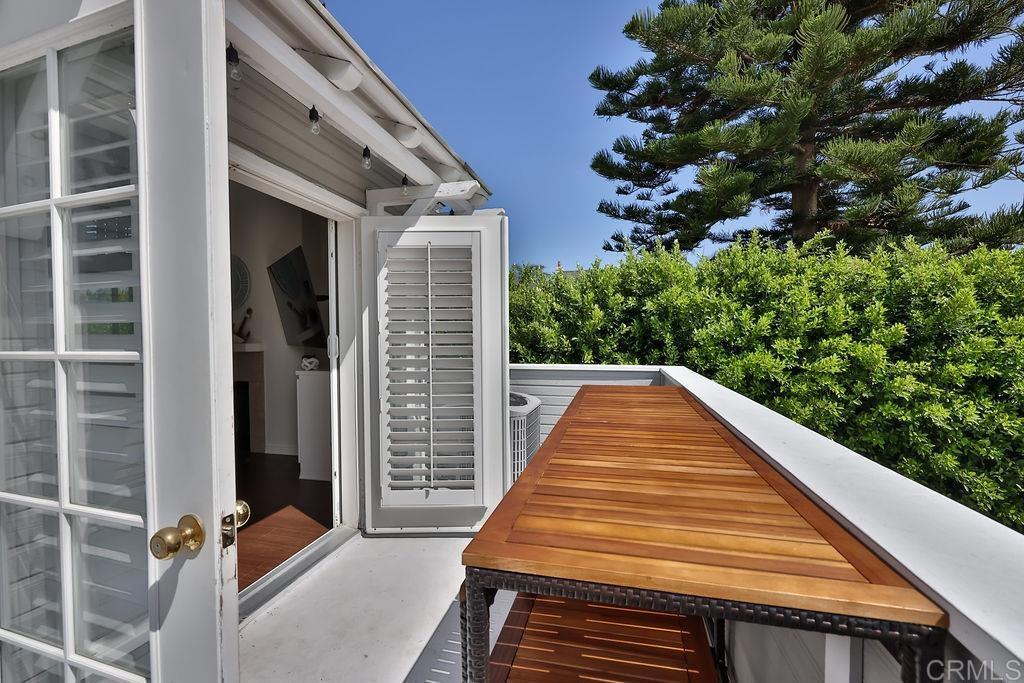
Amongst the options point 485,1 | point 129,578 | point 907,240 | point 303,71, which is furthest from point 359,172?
point 485,1

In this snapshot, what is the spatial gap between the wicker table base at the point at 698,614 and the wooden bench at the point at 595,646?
32cm

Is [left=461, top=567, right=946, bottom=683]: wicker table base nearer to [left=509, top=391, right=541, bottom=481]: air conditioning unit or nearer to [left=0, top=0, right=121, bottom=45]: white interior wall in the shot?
[left=0, top=0, right=121, bottom=45]: white interior wall

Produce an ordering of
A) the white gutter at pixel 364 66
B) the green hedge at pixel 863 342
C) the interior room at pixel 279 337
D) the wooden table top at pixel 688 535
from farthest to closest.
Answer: the interior room at pixel 279 337, the green hedge at pixel 863 342, the white gutter at pixel 364 66, the wooden table top at pixel 688 535

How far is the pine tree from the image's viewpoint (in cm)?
609

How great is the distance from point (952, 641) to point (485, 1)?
31.0ft

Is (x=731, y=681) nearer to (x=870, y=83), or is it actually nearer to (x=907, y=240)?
(x=907, y=240)

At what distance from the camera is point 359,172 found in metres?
2.82

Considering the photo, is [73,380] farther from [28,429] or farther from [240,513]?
[240,513]

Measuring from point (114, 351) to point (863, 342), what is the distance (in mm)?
4857

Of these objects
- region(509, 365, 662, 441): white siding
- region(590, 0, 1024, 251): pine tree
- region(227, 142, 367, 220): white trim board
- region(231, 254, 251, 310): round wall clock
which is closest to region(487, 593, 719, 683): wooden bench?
region(227, 142, 367, 220): white trim board

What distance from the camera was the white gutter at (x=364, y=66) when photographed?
150 centimetres

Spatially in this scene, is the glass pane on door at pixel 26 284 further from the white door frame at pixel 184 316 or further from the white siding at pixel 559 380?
the white siding at pixel 559 380

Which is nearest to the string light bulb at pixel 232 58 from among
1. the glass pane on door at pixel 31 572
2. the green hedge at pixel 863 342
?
the glass pane on door at pixel 31 572

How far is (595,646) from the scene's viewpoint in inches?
50.2
